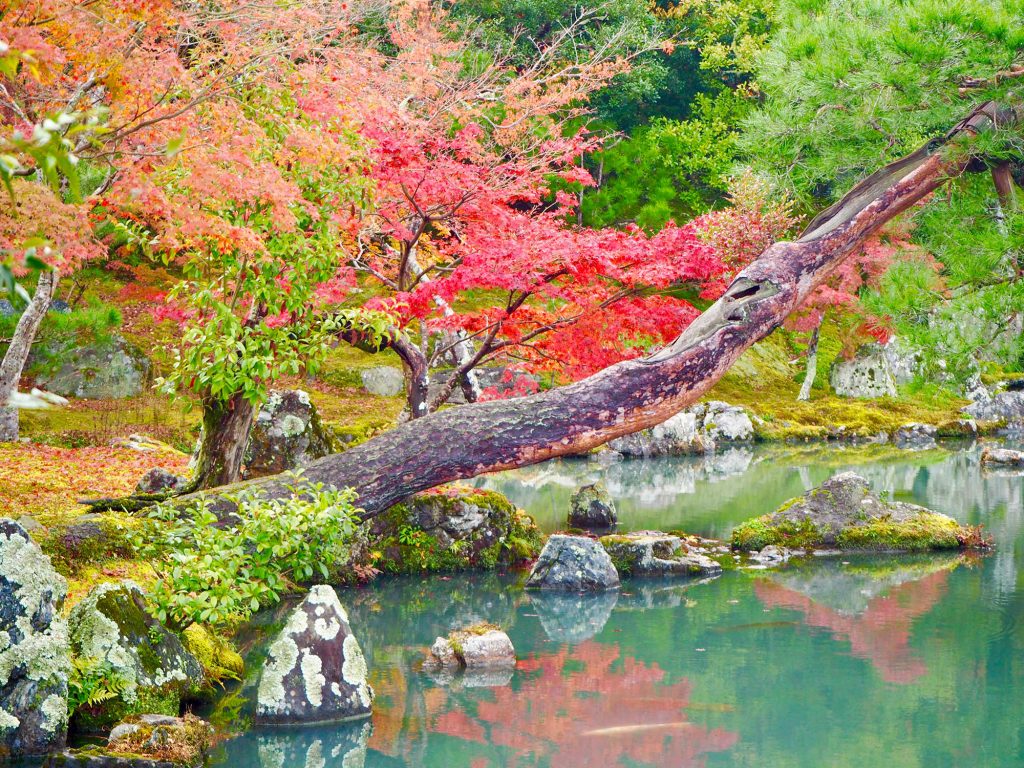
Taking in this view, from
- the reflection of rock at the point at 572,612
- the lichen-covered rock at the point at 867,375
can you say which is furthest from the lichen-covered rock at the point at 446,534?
the lichen-covered rock at the point at 867,375

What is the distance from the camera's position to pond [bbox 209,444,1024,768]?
16.0ft

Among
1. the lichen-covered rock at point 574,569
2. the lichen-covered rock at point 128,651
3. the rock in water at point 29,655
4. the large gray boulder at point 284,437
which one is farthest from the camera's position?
the large gray boulder at point 284,437

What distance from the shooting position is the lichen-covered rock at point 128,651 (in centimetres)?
482

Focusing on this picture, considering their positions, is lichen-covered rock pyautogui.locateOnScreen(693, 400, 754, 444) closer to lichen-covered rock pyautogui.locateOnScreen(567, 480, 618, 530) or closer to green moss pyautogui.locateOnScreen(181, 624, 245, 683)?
lichen-covered rock pyautogui.locateOnScreen(567, 480, 618, 530)

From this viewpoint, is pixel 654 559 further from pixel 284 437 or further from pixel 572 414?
pixel 284 437

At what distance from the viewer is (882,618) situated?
7148 millimetres

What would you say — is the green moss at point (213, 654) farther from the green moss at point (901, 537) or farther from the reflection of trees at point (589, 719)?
the green moss at point (901, 537)

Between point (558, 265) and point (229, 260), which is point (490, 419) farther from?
point (558, 265)

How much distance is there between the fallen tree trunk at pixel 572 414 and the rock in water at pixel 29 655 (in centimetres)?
202

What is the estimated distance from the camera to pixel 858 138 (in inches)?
279

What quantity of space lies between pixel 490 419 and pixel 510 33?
1671 centimetres

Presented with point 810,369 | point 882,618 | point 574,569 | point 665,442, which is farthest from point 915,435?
point 574,569

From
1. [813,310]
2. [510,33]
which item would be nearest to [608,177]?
[510,33]

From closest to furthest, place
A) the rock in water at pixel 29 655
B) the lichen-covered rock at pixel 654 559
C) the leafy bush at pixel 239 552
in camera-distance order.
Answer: the rock in water at pixel 29 655
the leafy bush at pixel 239 552
the lichen-covered rock at pixel 654 559
